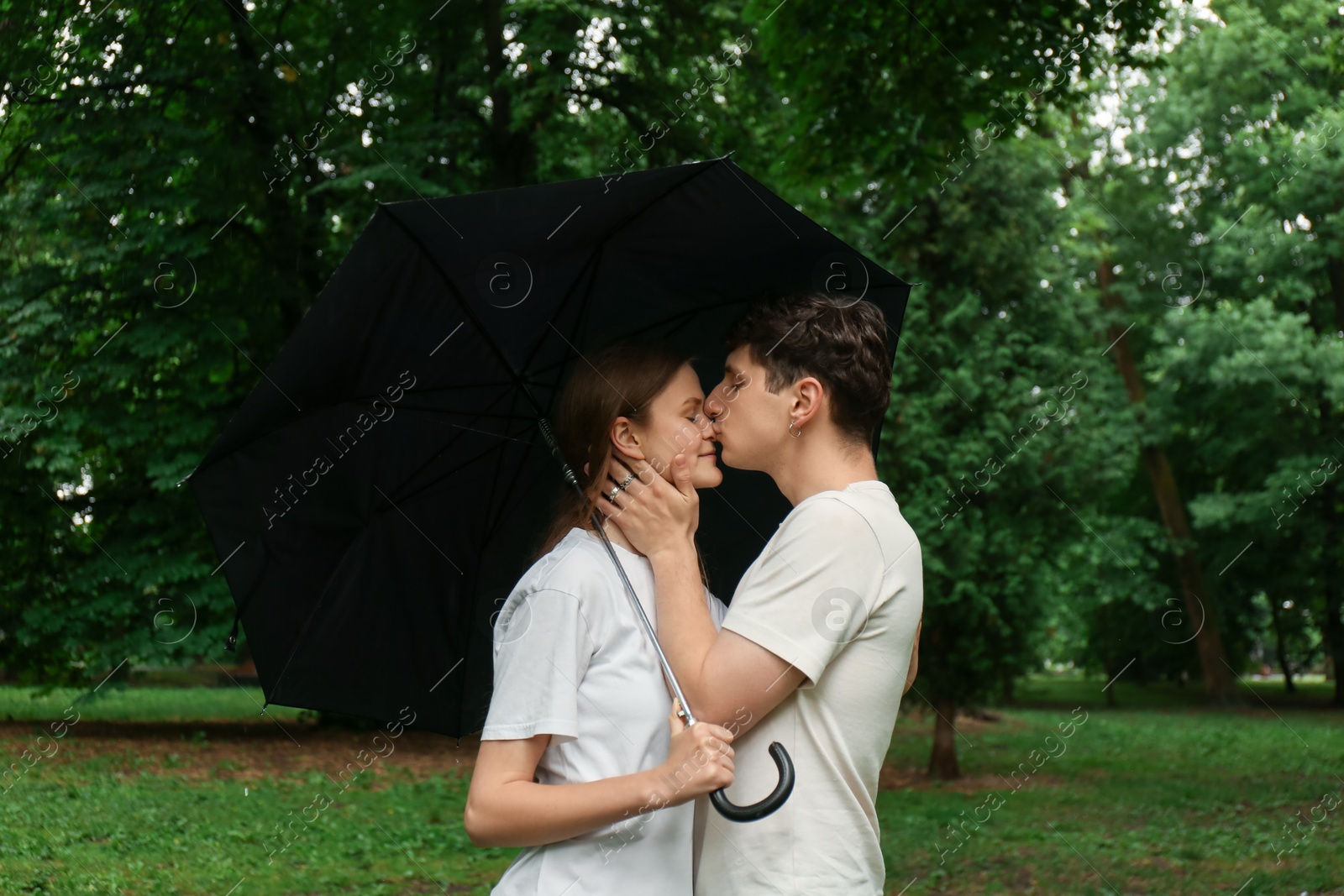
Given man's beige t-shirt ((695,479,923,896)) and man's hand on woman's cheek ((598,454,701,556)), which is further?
man's hand on woman's cheek ((598,454,701,556))

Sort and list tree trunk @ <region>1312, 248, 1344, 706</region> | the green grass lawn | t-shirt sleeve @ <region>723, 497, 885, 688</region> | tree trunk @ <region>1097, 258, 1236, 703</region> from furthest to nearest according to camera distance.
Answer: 1. tree trunk @ <region>1097, 258, 1236, 703</region>
2. tree trunk @ <region>1312, 248, 1344, 706</region>
3. the green grass lawn
4. t-shirt sleeve @ <region>723, 497, 885, 688</region>

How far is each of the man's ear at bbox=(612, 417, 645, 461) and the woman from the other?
16 centimetres

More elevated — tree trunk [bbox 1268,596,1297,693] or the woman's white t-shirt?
the woman's white t-shirt

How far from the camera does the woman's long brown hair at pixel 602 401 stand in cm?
237

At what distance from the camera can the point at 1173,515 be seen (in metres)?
26.5

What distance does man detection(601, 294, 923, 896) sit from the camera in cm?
203

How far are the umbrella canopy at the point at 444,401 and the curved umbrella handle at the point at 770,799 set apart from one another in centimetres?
95

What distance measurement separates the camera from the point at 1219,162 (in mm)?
23641

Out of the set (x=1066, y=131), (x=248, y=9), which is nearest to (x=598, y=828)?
(x=248, y=9)

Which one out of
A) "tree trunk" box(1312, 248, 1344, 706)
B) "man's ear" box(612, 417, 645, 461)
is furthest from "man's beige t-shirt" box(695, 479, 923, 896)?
"tree trunk" box(1312, 248, 1344, 706)

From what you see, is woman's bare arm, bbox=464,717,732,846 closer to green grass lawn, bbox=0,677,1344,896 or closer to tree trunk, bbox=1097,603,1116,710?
green grass lawn, bbox=0,677,1344,896

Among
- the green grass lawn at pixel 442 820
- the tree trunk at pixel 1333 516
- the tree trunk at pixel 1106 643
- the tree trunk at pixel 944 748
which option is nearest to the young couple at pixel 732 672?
the green grass lawn at pixel 442 820

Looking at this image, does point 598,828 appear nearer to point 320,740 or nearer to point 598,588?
point 598,588

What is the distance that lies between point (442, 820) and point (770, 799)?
874 centimetres
